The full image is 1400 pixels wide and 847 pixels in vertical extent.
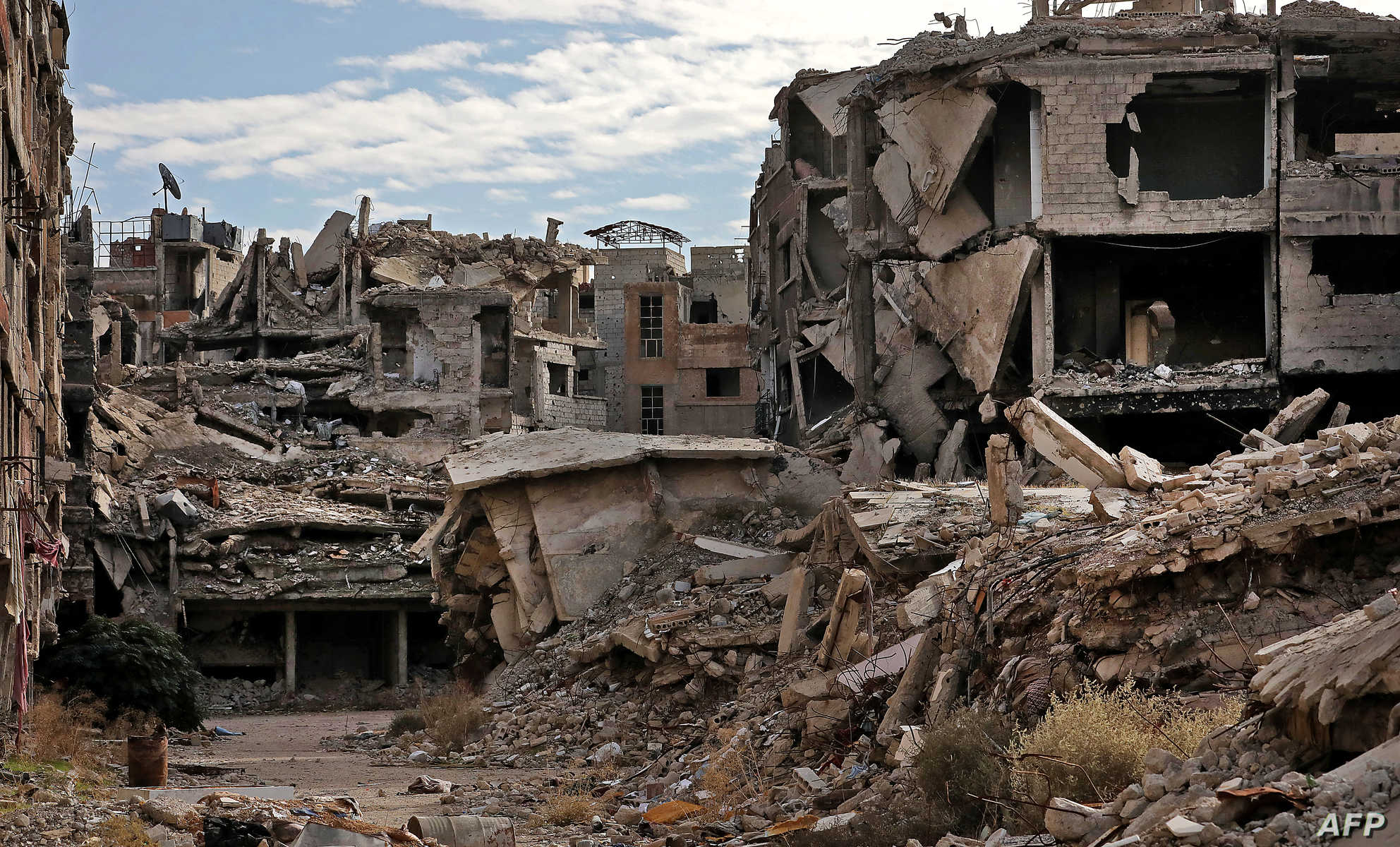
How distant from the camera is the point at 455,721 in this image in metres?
16.8

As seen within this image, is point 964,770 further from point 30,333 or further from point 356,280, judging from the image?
point 356,280

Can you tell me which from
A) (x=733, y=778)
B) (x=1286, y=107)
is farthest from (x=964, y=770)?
(x=1286, y=107)

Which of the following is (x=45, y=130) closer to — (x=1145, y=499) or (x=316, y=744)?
(x=316, y=744)

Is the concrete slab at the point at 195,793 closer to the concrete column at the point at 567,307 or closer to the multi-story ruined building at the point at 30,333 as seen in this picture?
the multi-story ruined building at the point at 30,333

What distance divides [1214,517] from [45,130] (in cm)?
1680

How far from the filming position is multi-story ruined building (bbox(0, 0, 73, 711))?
1387 cm

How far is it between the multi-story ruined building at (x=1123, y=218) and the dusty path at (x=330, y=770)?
961 cm

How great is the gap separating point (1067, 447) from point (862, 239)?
37.3 feet

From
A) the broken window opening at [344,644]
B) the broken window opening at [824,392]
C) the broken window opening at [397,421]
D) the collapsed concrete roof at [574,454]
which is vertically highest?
the broken window opening at [824,392]

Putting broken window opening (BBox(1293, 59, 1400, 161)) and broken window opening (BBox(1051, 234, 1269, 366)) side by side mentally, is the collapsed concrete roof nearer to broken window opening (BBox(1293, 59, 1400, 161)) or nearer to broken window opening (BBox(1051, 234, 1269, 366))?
broken window opening (BBox(1051, 234, 1269, 366))

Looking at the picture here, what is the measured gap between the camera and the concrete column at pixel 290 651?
97.8 feet

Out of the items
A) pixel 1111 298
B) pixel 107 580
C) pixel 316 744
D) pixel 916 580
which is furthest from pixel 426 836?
pixel 107 580

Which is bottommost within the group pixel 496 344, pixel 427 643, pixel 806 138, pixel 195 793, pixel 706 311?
pixel 427 643

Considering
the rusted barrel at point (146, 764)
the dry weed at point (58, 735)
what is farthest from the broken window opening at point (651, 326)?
the rusted barrel at point (146, 764)
